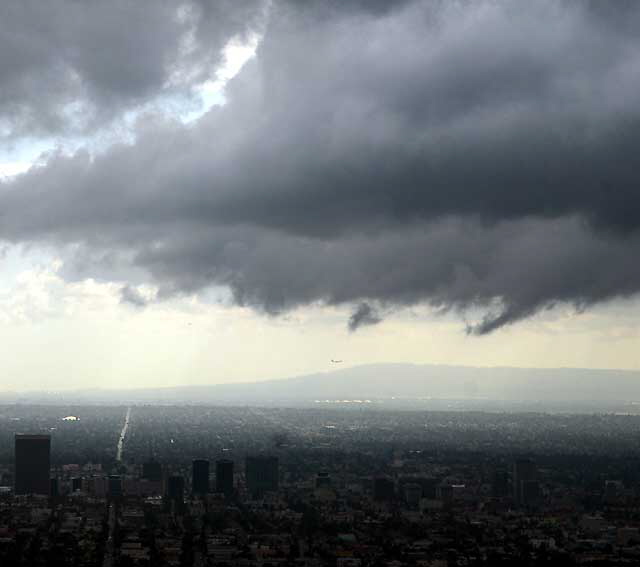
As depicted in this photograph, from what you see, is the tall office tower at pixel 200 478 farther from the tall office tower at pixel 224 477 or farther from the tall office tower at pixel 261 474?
the tall office tower at pixel 261 474

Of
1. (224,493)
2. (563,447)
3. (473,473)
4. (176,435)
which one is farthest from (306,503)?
(176,435)

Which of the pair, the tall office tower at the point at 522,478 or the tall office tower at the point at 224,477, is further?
the tall office tower at the point at 224,477

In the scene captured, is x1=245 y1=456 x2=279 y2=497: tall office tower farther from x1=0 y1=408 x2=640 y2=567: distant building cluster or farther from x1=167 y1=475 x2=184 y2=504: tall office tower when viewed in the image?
x1=167 y1=475 x2=184 y2=504: tall office tower

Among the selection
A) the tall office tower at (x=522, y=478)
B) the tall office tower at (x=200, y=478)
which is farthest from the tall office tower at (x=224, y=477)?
the tall office tower at (x=522, y=478)

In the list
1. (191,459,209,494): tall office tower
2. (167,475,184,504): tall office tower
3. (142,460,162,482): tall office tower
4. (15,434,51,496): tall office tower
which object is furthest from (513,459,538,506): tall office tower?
(15,434,51,496): tall office tower

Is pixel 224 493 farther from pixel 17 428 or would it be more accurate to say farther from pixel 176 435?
pixel 17 428

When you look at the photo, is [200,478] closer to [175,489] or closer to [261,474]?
[175,489]

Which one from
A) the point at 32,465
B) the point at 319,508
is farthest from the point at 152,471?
the point at 319,508
